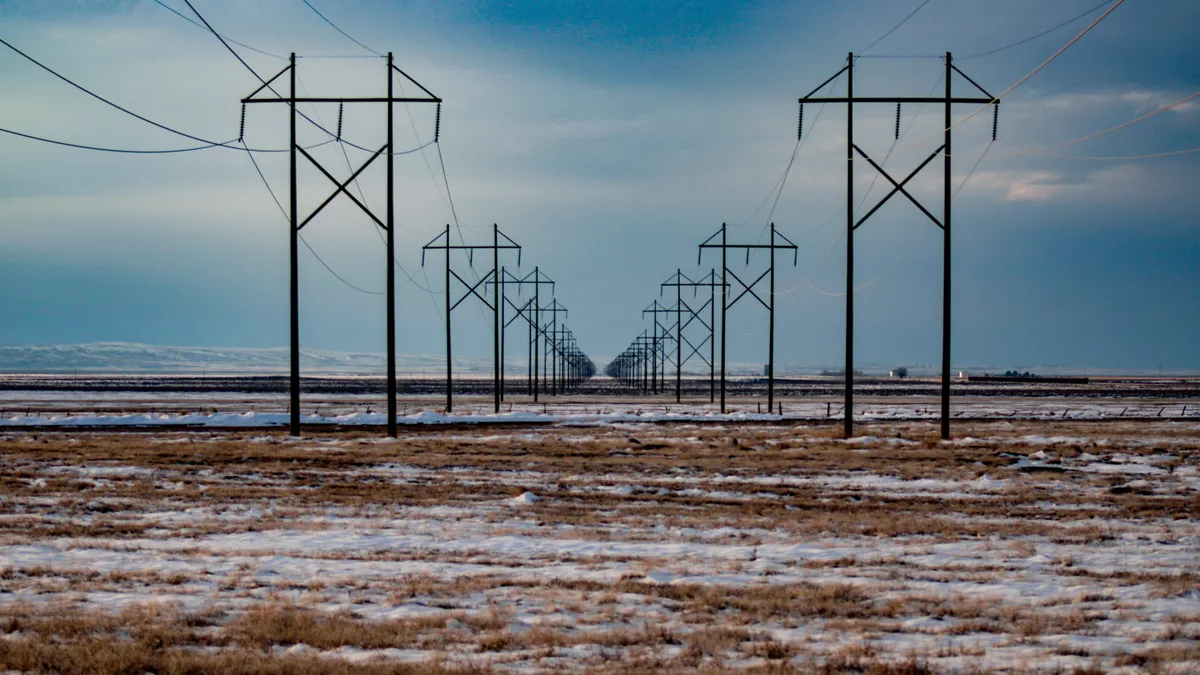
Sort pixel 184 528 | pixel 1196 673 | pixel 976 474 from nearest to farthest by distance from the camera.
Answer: pixel 1196 673 → pixel 184 528 → pixel 976 474

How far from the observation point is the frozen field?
355 inches

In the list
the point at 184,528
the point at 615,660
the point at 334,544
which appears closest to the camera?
the point at 615,660

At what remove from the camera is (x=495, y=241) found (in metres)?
66.2

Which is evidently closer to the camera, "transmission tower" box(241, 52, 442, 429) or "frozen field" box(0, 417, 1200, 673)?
"frozen field" box(0, 417, 1200, 673)

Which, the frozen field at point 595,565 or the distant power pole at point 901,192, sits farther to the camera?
the distant power pole at point 901,192

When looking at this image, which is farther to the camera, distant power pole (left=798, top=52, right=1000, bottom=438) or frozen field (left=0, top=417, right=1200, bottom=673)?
distant power pole (left=798, top=52, right=1000, bottom=438)

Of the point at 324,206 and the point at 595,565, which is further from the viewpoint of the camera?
the point at 324,206

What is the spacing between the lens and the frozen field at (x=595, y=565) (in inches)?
355

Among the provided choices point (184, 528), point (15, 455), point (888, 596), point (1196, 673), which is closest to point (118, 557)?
point (184, 528)

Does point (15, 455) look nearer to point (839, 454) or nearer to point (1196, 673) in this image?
point (839, 454)

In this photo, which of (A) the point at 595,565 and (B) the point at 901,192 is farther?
(B) the point at 901,192

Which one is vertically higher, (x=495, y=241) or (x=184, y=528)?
(x=495, y=241)

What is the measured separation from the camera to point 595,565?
1362 centimetres

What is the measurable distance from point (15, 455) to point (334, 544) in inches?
705
